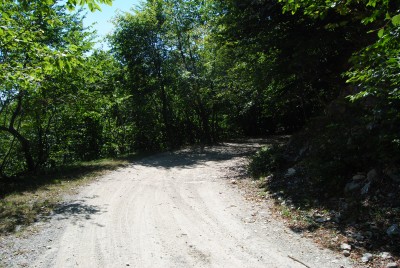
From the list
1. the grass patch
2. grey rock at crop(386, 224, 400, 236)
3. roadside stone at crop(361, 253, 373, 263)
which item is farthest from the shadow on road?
grey rock at crop(386, 224, 400, 236)

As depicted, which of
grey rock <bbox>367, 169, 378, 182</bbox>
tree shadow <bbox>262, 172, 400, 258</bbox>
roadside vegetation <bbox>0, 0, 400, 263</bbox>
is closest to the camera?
tree shadow <bbox>262, 172, 400, 258</bbox>

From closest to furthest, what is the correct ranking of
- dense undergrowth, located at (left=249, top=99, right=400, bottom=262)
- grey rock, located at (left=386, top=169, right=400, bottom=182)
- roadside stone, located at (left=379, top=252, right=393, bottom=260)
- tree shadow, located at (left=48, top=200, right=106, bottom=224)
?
1. roadside stone, located at (left=379, top=252, right=393, bottom=260)
2. dense undergrowth, located at (left=249, top=99, right=400, bottom=262)
3. grey rock, located at (left=386, top=169, right=400, bottom=182)
4. tree shadow, located at (left=48, top=200, right=106, bottom=224)

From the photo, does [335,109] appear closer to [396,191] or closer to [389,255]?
[396,191]

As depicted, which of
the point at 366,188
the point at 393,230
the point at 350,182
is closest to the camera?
the point at 393,230

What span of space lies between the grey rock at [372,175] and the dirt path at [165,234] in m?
2.15

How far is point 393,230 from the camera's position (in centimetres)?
554

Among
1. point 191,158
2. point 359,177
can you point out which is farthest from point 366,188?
point 191,158

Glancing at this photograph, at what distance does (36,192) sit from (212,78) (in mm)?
13430

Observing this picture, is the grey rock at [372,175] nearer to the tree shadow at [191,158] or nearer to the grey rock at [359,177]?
the grey rock at [359,177]

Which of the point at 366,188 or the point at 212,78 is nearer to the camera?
the point at 366,188

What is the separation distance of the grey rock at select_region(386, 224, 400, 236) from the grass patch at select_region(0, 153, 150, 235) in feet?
25.1

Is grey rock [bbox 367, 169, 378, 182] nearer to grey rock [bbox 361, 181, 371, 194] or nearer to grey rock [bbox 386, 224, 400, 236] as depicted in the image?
grey rock [bbox 361, 181, 371, 194]

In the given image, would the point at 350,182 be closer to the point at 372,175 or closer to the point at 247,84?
the point at 372,175

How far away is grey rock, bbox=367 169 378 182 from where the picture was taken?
6.95 m
